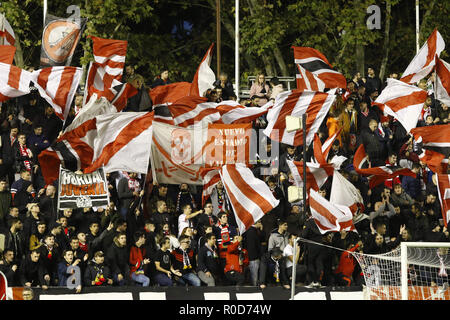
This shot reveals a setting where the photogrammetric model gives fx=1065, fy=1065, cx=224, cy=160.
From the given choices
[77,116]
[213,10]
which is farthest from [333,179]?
[213,10]

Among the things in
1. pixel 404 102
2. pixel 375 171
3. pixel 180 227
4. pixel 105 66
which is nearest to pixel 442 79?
pixel 404 102

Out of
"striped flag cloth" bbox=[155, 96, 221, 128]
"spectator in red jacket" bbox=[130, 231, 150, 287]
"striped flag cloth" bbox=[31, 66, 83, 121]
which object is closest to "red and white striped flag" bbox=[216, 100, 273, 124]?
"striped flag cloth" bbox=[155, 96, 221, 128]

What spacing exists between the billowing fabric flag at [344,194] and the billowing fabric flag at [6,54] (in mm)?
6665

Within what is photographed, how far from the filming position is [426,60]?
2170cm

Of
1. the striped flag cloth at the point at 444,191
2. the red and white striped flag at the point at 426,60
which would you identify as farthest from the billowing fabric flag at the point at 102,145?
the red and white striped flag at the point at 426,60

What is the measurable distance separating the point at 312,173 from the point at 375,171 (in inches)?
56.2

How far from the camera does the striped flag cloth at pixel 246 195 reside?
19.0 meters

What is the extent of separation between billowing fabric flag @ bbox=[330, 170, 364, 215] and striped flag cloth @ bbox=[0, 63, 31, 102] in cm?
605

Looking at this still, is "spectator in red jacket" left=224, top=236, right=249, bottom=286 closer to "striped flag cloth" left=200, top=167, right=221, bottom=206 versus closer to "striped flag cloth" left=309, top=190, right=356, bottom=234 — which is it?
"striped flag cloth" left=200, top=167, right=221, bottom=206

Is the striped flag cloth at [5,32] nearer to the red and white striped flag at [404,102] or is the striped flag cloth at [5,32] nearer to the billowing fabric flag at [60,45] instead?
the billowing fabric flag at [60,45]

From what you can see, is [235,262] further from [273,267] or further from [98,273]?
[98,273]

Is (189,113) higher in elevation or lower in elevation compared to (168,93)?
lower

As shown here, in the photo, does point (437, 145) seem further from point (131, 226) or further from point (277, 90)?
point (131, 226)

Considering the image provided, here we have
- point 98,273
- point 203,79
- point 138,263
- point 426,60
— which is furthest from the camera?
point 203,79
